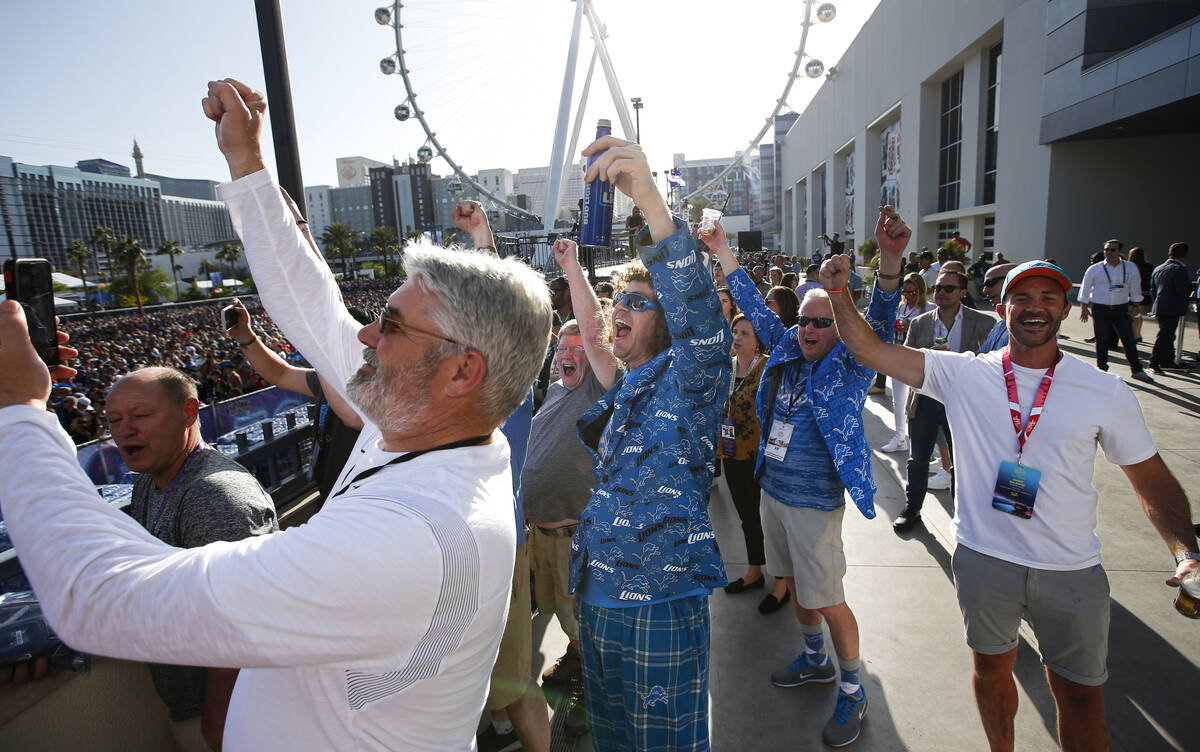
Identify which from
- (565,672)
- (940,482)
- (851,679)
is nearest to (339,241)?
(940,482)

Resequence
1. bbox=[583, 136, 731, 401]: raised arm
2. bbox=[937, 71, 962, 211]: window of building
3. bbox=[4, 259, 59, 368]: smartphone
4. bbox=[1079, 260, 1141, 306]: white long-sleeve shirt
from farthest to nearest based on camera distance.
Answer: bbox=[937, 71, 962, 211]: window of building, bbox=[1079, 260, 1141, 306]: white long-sleeve shirt, bbox=[583, 136, 731, 401]: raised arm, bbox=[4, 259, 59, 368]: smartphone

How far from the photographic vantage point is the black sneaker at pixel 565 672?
3.16 metres

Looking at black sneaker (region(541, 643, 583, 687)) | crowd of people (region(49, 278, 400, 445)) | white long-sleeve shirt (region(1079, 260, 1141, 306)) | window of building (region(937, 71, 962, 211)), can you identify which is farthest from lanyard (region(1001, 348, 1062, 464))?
window of building (region(937, 71, 962, 211))

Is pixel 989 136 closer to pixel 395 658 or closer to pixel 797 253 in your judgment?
pixel 395 658

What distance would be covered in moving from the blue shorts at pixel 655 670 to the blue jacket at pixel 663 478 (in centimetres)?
6

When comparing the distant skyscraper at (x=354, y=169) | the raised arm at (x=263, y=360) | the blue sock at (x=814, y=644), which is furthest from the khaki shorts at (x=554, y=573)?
the distant skyscraper at (x=354, y=169)

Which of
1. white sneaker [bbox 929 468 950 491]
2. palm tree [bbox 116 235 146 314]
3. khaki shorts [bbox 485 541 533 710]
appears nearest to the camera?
khaki shorts [bbox 485 541 533 710]

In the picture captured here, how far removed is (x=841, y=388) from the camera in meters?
2.84

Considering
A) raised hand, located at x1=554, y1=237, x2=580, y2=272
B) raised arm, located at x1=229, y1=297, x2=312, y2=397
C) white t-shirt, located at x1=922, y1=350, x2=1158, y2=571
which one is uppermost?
raised hand, located at x1=554, y1=237, x2=580, y2=272

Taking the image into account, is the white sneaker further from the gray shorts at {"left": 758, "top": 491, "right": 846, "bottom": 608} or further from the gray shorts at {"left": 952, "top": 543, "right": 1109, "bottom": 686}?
the gray shorts at {"left": 952, "top": 543, "right": 1109, "bottom": 686}

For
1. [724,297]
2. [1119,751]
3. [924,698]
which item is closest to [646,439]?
[924,698]

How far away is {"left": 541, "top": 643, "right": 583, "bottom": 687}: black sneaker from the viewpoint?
3162mm

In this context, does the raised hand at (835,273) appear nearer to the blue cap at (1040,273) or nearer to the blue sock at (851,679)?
the blue cap at (1040,273)

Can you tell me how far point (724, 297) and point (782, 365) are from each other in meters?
1.60
